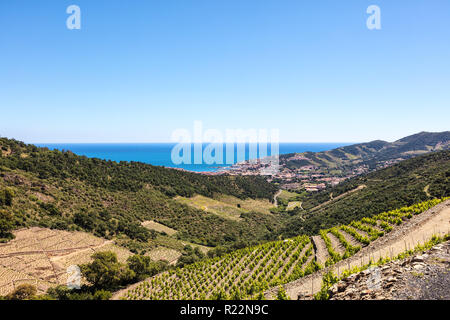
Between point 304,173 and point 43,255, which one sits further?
point 304,173

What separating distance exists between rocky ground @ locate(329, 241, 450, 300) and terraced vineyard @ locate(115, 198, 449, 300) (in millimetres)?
5853

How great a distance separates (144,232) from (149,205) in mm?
13135

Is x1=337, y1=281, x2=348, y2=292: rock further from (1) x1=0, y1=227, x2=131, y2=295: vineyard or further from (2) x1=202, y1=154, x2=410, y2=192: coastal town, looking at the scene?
(2) x1=202, y1=154, x2=410, y2=192: coastal town

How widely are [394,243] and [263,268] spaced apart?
36.8 ft

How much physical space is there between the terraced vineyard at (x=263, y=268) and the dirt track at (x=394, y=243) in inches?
24.3

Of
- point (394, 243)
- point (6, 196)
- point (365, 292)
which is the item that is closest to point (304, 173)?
point (394, 243)

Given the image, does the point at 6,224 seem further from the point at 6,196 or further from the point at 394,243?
the point at 394,243

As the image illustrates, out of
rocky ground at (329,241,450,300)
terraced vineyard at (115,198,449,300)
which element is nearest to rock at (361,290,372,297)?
rocky ground at (329,241,450,300)

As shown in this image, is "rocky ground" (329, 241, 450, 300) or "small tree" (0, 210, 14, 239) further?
"small tree" (0, 210, 14, 239)

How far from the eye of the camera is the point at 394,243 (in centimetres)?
1614

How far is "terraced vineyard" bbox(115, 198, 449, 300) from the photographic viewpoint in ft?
57.0

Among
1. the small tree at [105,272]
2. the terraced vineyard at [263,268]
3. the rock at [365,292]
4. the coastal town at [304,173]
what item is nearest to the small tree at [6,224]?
the small tree at [105,272]
